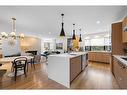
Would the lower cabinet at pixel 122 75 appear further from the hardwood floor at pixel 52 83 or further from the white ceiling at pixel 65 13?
the white ceiling at pixel 65 13

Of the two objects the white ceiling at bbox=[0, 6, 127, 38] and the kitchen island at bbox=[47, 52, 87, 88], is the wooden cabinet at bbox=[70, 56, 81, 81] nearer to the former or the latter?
the kitchen island at bbox=[47, 52, 87, 88]

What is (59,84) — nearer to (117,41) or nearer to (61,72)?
(61,72)

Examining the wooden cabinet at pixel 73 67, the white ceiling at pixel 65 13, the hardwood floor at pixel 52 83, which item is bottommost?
the hardwood floor at pixel 52 83

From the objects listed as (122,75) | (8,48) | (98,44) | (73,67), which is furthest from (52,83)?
(8,48)

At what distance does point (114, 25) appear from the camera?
14.4 feet

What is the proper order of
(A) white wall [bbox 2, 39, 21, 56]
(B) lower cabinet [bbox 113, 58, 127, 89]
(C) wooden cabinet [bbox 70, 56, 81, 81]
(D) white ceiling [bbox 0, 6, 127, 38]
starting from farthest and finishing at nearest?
(A) white wall [bbox 2, 39, 21, 56], (C) wooden cabinet [bbox 70, 56, 81, 81], (D) white ceiling [bbox 0, 6, 127, 38], (B) lower cabinet [bbox 113, 58, 127, 89]

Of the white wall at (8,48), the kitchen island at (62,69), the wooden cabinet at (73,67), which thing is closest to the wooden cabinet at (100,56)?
the wooden cabinet at (73,67)

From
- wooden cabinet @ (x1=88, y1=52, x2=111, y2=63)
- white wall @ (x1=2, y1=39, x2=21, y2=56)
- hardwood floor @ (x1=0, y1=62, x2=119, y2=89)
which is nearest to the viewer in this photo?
hardwood floor @ (x1=0, y1=62, x2=119, y2=89)

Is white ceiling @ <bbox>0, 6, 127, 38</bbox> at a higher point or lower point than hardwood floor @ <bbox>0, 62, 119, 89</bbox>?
higher

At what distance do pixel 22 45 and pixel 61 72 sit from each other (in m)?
7.82

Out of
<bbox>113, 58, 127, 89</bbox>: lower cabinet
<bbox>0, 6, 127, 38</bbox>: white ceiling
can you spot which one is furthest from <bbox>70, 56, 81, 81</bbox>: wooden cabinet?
<bbox>0, 6, 127, 38</bbox>: white ceiling

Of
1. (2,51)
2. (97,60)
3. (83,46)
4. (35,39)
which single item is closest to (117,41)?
(97,60)
